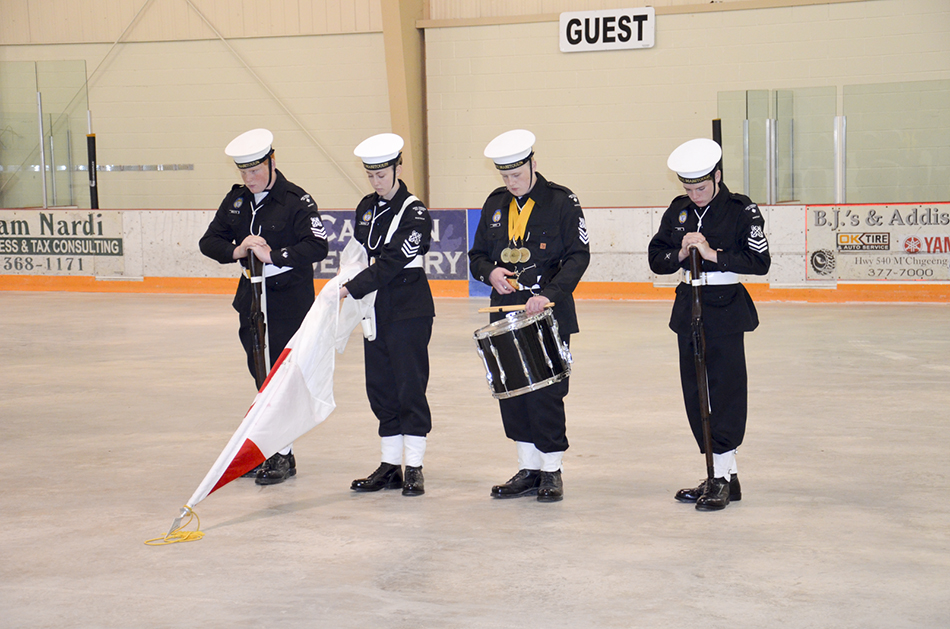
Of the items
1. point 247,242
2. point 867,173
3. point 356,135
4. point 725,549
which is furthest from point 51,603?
point 356,135

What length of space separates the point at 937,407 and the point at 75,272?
41.5ft

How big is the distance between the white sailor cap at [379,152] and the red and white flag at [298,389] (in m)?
0.47

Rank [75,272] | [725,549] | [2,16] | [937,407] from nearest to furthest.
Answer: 1. [725,549]
2. [937,407]
3. [75,272]
4. [2,16]

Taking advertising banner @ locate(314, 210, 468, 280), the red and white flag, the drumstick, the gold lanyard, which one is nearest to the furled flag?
the red and white flag

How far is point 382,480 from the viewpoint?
213 inches

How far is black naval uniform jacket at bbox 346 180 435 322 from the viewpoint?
16.9 feet

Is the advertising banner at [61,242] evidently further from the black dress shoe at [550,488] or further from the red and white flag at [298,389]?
the black dress shoe at [550,488]

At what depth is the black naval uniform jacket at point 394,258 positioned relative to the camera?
5.15 m

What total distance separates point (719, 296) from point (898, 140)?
10178 millimetres

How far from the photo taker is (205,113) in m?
17.7

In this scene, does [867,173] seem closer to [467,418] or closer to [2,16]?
[467,418]

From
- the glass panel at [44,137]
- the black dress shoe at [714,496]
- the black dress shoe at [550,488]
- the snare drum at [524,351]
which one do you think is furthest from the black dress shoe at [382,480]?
the glass panel at [44,137]

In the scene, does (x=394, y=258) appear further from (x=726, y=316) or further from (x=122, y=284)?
(x=122, y=284)

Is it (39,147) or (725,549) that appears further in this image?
(39,147)
